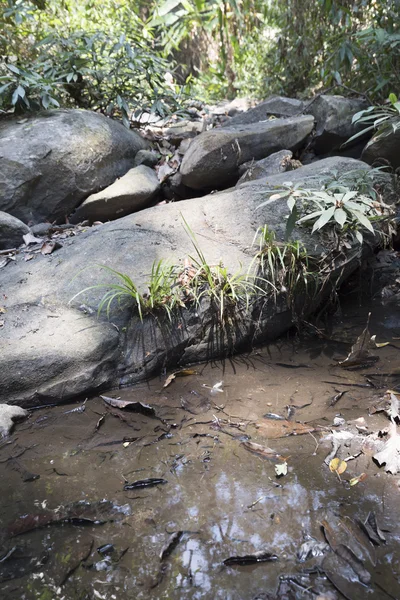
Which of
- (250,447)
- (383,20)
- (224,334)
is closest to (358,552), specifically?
(250,447)

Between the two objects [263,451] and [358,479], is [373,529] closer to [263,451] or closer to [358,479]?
[358,479]

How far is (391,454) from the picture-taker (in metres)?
2.10

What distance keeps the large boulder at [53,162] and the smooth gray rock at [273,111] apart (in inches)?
63.8

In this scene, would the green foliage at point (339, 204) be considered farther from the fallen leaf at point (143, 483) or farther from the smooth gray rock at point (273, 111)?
the smooth gray rock at point (273, 111)

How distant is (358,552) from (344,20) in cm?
562

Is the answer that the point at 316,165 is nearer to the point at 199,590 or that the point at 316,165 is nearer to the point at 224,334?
the point at 224,334

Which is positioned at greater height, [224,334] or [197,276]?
[197,276]

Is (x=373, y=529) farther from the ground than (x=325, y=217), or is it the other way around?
(x=325, y=217)

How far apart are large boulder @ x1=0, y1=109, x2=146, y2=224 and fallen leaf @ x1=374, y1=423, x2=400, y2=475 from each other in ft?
11.6

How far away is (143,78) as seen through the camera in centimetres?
585

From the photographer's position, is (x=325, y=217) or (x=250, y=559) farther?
(x=325, y=217)

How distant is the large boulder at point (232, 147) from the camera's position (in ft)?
15.2

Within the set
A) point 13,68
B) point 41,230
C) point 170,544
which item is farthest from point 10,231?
point 170,544

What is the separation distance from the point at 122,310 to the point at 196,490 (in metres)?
1.34
